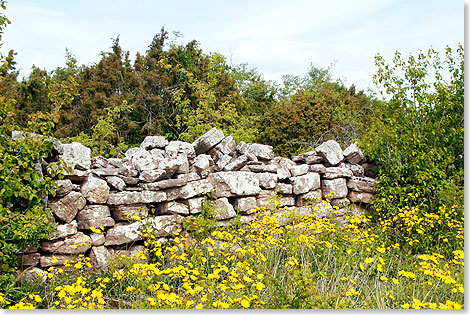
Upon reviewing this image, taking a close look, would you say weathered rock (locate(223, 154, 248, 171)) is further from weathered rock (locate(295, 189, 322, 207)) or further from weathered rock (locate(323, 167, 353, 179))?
weathered rock (locate(323, 167, 353, 179))

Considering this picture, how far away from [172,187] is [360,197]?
3.41m

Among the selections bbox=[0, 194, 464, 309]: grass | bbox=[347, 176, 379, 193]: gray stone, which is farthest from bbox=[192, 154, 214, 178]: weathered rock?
bbox=[347, 176, 379, 193]: gray stone

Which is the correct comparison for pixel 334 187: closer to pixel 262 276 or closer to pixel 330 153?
pixel 330 153

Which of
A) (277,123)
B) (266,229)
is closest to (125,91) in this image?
(277,123)

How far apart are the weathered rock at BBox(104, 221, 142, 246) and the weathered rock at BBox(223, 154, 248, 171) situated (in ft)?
5.47

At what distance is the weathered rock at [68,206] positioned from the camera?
178 inches

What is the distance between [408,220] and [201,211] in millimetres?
2944

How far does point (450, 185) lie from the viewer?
6.35m

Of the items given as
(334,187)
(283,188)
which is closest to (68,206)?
(283,188)

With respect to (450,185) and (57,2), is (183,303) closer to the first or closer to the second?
(57,2)

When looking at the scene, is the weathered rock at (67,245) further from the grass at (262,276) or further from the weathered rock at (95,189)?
the weathered rock at (95,189)

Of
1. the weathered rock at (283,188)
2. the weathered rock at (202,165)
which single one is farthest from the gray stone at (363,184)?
the weathered rock at (202,165)

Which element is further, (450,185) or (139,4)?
(450,185)

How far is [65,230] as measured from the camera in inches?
178
